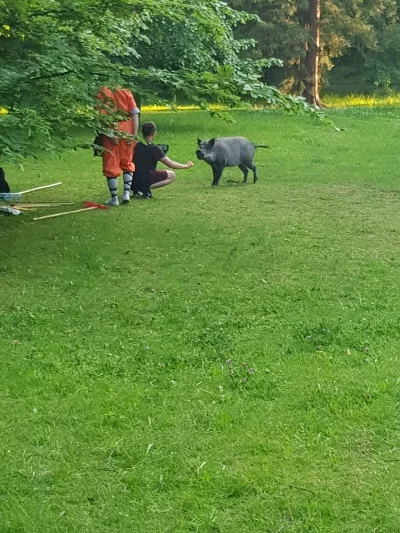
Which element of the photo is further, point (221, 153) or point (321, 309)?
point (221, 153)

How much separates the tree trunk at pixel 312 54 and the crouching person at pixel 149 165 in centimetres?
1991

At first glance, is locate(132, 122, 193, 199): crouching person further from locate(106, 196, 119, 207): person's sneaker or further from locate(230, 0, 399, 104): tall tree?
locate(230, 0, 399, 104): tall tree

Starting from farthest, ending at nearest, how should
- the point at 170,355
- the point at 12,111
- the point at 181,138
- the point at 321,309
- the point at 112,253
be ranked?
1. the point at 181,138
2. the point at 112,253
3. the point at 12,111
4. the point at 321,309
5. the point at 170,355

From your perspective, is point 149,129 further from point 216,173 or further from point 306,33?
point 306,33

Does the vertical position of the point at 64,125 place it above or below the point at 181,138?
above

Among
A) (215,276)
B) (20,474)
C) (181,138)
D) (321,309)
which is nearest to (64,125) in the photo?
(215,276)

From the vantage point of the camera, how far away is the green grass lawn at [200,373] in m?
3.26

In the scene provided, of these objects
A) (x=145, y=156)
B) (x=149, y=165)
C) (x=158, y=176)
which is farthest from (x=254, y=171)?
(x=145, y=156)

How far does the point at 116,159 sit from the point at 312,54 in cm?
2243

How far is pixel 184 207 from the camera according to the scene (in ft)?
32.8

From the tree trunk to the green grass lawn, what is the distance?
21867 mm

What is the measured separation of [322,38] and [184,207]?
23685 mm

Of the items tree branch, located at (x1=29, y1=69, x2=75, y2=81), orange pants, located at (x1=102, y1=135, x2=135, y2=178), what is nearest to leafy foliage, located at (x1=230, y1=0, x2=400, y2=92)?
orange pants, located at (x1=102, y1=135, x2=135, y2=178)

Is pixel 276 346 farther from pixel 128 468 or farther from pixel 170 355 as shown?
pixel 128 468
